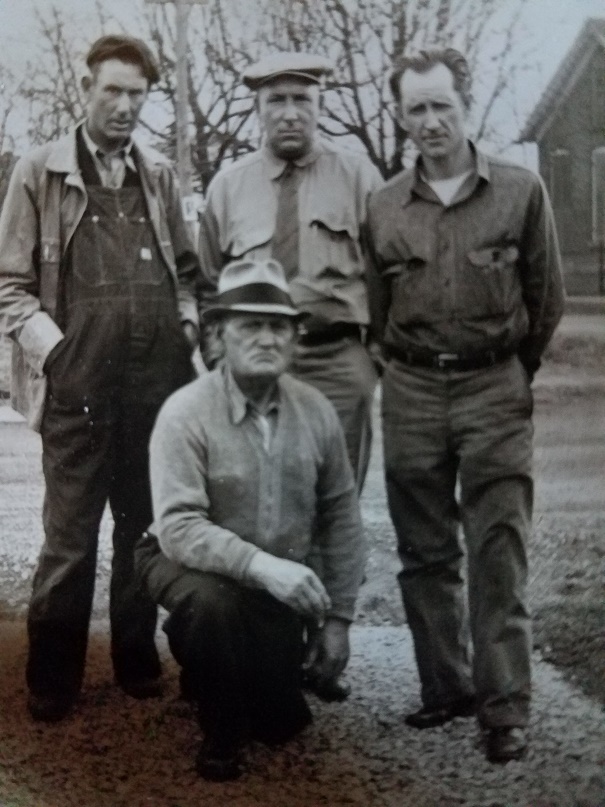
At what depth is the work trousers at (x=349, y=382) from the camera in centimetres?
242

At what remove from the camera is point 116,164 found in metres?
2.37

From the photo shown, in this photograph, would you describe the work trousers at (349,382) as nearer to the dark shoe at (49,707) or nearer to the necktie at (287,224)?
the necktie at (287,224)

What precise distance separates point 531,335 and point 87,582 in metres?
1.01

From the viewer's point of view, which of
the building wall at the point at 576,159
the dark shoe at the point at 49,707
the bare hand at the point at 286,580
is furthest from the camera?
the dark shoe at the point at 49,707

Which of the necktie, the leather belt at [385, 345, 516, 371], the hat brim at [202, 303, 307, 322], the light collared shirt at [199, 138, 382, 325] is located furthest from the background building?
the hat brim at [202, 303, 307, 322]

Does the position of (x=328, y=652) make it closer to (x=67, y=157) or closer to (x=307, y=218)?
(x=307, y=218)

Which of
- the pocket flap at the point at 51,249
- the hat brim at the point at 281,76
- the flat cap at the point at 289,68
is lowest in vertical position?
the pocket flap at the point at 51,249

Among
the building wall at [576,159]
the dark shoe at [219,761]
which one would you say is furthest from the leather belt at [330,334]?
the dark shoe at [219,761]

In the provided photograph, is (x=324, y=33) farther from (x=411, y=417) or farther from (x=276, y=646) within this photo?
(x=276, y=646)

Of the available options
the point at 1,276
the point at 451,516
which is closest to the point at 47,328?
the point at 1,276

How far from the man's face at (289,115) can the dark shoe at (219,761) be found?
113cm

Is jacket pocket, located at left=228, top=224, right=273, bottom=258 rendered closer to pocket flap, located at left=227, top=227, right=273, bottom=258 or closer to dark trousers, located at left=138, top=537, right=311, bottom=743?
pocket flap, located at left=227, top=227, right=273, bottom=258

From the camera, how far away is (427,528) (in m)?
2.45

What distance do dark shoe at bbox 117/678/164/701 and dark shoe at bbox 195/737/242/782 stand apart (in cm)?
21
